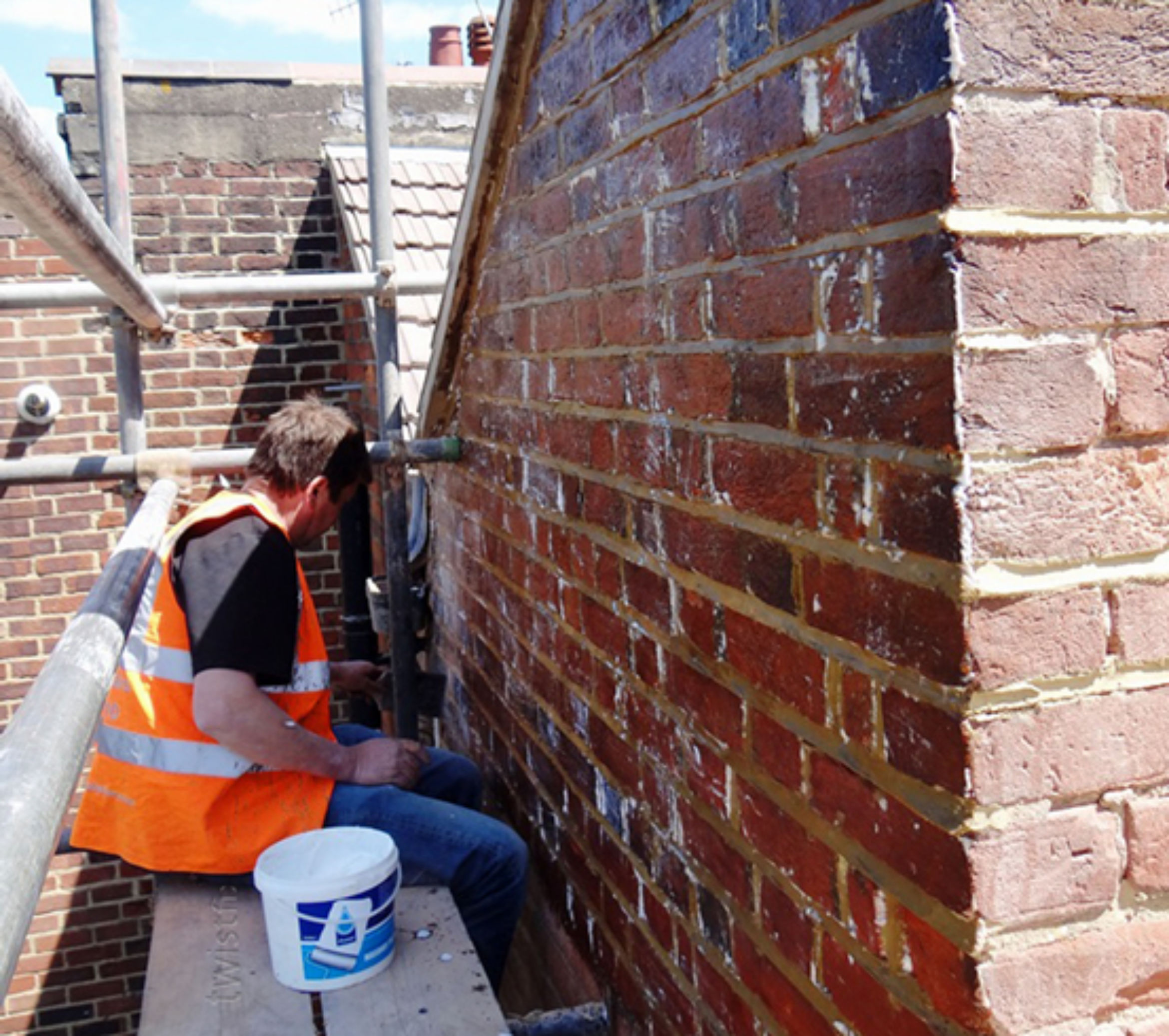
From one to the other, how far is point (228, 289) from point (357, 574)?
1.64 m

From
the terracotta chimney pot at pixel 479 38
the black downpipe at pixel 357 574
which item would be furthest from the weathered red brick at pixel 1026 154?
the terracotta chimney pot at pixel 479 38

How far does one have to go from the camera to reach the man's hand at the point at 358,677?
3881 millimetres

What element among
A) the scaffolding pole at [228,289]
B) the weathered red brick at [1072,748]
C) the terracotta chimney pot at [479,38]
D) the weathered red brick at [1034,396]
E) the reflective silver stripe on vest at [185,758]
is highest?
the terracotta chimney pot at [479,38]

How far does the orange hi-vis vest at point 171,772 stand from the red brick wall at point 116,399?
2.89 meters

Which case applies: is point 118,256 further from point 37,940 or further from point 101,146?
point 37,940

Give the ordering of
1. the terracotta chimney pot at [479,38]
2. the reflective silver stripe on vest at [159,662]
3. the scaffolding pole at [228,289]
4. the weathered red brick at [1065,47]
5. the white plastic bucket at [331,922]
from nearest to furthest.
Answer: the weathered red brick at [1065,47] → the white plastic bucket at [331,922] → the reflective silver stripe on vest at [159,662] → the scaffolding pole at [228,289] → the terracotta chimney pot at [479,38]

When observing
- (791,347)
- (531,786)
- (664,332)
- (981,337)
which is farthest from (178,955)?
(981,337)

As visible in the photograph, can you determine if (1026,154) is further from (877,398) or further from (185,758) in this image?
Result: (185,758)

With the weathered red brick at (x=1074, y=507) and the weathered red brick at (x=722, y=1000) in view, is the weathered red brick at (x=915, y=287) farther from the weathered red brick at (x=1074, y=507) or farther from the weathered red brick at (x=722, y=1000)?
the weathered red brick at (x=722, y=1000)

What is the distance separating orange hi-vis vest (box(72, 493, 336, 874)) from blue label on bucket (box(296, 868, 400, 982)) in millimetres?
539

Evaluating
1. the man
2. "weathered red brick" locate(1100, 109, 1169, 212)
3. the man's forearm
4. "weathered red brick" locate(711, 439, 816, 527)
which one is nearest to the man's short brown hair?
the man

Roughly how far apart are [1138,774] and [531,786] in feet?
6.05

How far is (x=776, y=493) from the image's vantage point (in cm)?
140

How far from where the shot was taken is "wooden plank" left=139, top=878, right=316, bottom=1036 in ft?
7.24
